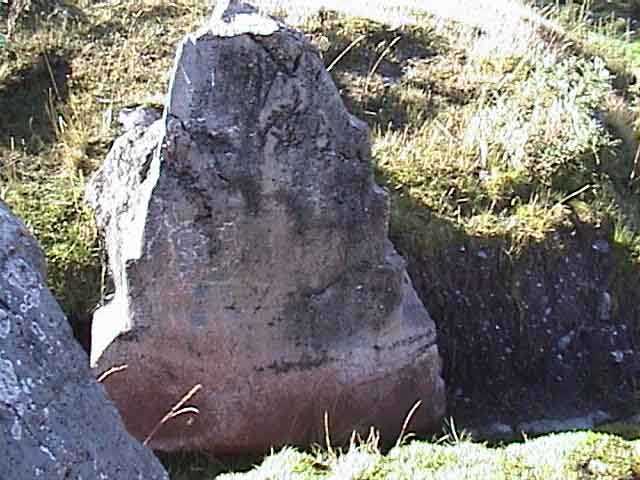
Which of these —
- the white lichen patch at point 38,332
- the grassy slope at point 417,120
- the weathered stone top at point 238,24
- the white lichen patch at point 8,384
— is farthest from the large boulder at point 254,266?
the white lichen patch at point 8,384

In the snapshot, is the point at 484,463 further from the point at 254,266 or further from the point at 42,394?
the point at 42,394

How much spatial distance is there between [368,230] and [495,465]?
1.31 meters

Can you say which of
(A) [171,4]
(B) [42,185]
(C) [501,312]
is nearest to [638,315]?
(C) [501,312]

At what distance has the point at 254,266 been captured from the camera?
17.3ft

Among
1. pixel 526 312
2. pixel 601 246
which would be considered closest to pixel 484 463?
pixel 526 312

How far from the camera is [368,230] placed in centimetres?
543

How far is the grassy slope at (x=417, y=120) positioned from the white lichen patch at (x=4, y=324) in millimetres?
2936

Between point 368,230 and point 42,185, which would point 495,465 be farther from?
point 42,185

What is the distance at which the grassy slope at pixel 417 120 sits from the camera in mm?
6434

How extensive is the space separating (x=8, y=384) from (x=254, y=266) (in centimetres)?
293

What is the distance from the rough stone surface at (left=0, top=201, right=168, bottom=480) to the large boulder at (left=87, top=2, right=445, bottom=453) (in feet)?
8.39

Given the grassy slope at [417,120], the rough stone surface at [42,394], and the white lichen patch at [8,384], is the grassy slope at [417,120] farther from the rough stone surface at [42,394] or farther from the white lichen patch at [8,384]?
the white lichen patch at [8,384]

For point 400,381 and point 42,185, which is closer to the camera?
point 400,381

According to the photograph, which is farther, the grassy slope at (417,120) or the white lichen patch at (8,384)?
the grassy slope at (417,120)
